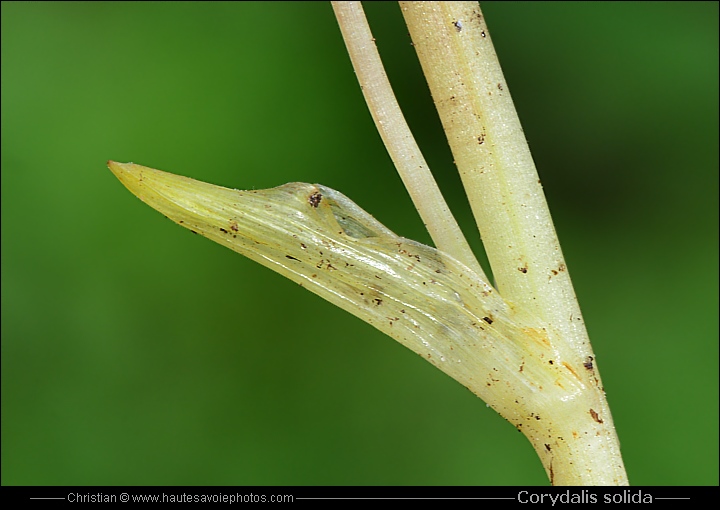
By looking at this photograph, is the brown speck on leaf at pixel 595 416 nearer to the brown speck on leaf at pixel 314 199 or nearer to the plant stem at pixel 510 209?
the plant stem at pixel 510 209

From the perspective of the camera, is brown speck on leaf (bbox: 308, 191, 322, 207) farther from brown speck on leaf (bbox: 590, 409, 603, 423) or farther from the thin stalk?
brown speck on leaf (bbox: 590, 409, 603, 423)

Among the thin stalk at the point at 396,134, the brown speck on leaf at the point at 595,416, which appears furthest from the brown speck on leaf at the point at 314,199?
the brown speck on leaf at the point at 595,416

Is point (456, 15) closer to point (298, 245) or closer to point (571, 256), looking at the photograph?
point (298, 245)

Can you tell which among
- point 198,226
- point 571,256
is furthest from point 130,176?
point 571,256

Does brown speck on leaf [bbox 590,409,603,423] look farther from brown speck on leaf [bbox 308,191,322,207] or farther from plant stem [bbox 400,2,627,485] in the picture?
brown speck on leaf [bbox 308,191,322,207]

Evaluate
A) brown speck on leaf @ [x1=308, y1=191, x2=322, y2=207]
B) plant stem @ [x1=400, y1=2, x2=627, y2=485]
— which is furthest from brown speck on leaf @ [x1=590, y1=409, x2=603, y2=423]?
brown speck on leaf @ [x1=308, y1=191, x2=322, y2=207]

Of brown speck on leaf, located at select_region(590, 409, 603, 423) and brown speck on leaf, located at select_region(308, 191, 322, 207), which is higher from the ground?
brown speck on leaf, located at select_region(308, 191, 322, 207)

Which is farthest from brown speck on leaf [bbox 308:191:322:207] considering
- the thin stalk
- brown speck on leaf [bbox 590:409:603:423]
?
brown speck on leaf [bbox 590:409:603:423]
